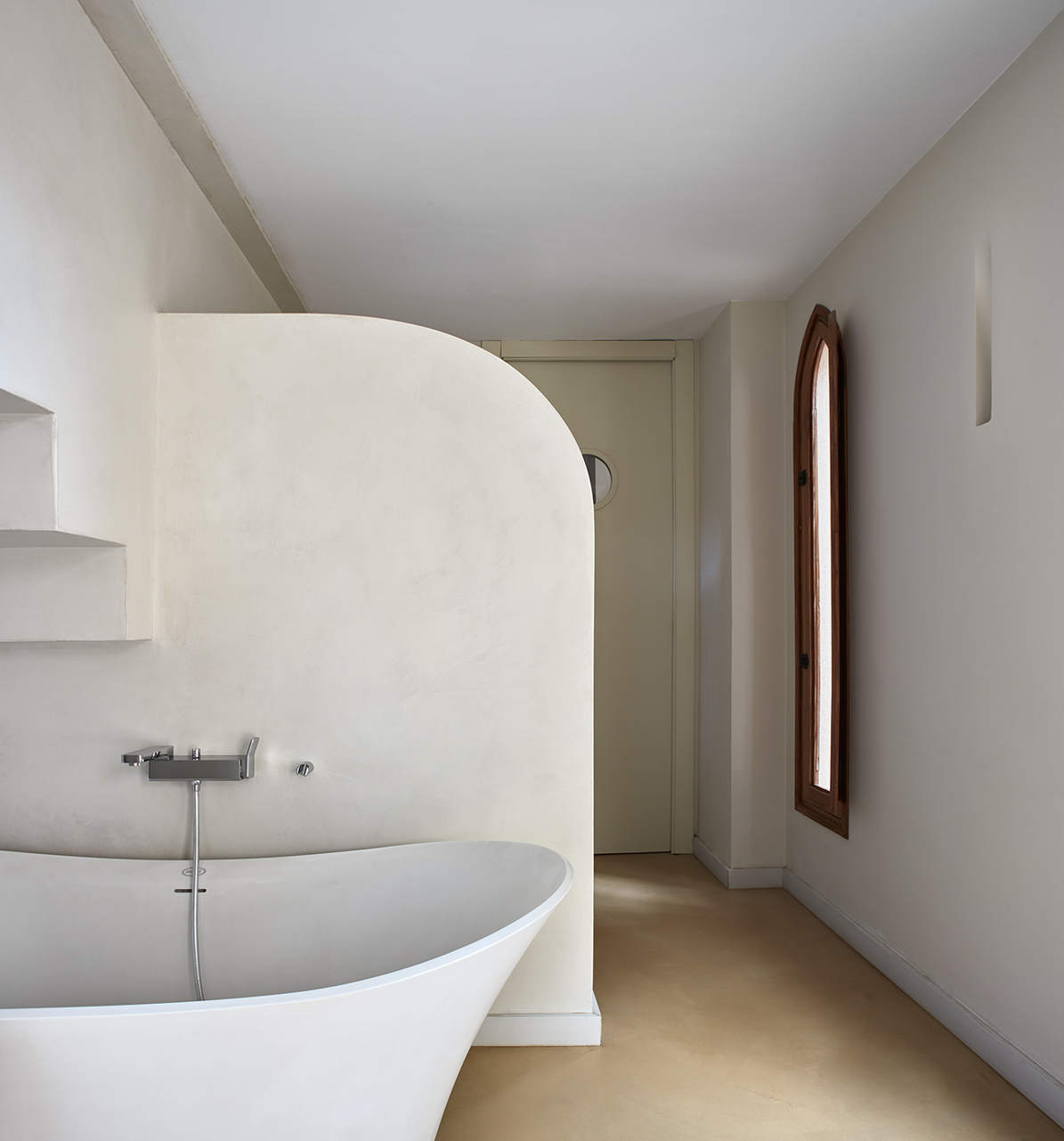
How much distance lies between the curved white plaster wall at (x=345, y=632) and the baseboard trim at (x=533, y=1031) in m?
0.04

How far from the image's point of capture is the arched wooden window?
3553mm

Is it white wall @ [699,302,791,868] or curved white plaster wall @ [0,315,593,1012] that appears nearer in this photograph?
curved white plaster wall @ [0,315,593,1012]

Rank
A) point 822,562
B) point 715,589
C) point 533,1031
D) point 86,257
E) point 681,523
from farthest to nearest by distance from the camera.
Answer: point 681,523 < point 715,589 < point 822,562 < point 533,1031 < point 86,257

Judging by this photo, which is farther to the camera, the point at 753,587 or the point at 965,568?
the point at 753,587

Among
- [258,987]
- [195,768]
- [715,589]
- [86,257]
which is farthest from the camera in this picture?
[715,589]

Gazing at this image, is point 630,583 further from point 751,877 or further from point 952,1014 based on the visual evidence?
point 952,1014

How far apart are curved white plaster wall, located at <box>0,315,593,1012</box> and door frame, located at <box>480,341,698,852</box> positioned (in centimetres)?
236

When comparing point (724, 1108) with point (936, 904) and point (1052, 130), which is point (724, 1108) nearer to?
point (936, 904)

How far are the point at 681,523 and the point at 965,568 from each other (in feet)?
7.72

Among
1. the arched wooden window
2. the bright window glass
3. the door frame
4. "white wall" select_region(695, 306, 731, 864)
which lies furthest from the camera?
the door frame

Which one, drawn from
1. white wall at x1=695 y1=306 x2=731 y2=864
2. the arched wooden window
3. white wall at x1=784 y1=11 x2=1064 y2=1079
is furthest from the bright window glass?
white wall at x1=695 y1=306 x2=731 y2=864

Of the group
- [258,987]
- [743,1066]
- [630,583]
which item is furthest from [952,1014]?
[630,583]

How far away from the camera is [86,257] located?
2.22 m

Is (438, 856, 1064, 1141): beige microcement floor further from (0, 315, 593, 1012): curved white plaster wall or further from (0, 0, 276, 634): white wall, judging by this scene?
(0, 0, 276, 634): white wall
